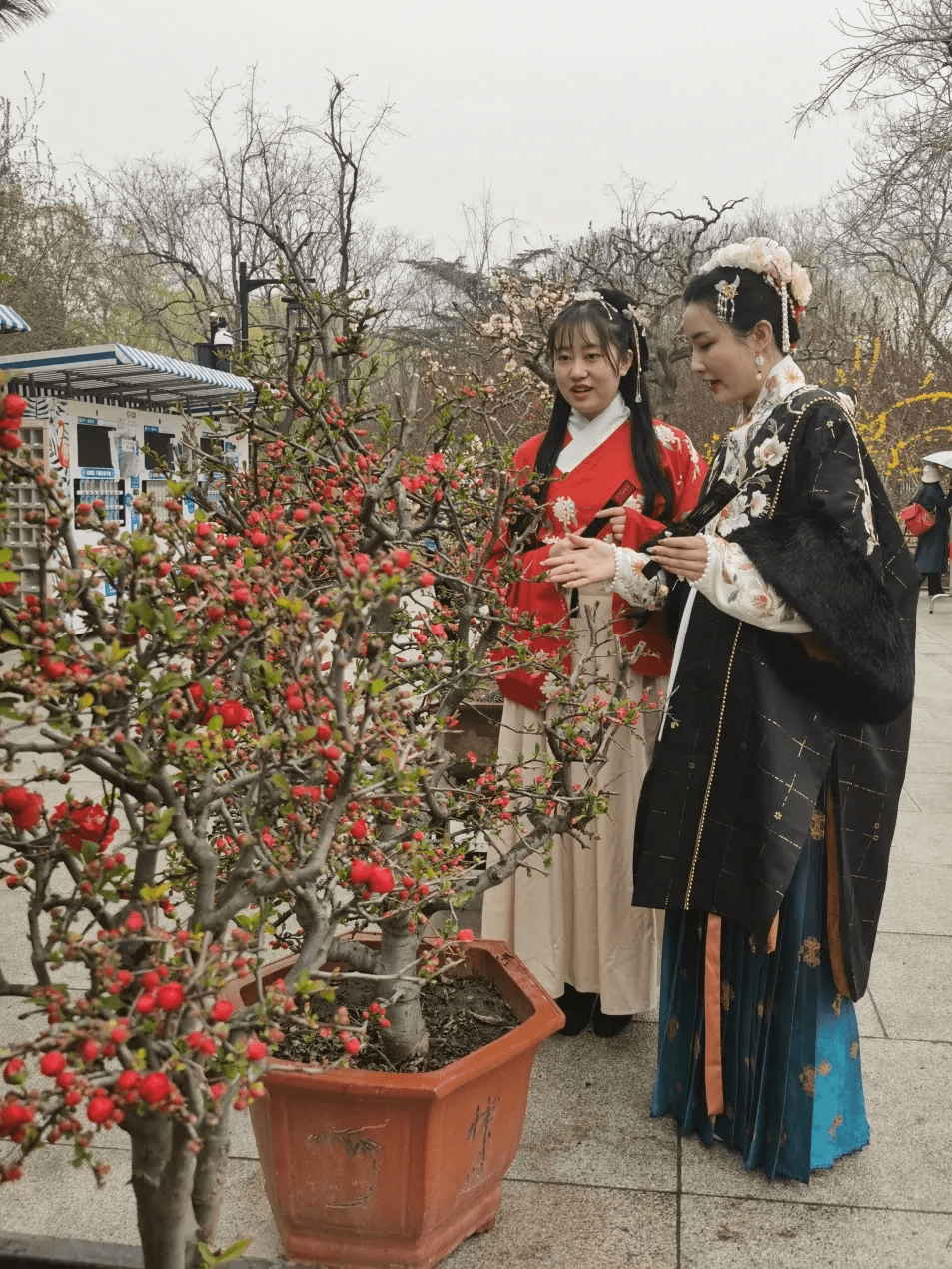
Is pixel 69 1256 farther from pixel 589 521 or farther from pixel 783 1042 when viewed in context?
pixel 589 521

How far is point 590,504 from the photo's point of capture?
3043 millimetres

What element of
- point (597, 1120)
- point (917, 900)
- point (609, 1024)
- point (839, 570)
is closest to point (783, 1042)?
Answer: point (597, 1120)

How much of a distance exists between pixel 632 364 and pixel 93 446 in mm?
8799

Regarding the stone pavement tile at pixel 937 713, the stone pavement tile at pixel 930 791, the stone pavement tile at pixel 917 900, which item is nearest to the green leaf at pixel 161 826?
the stone pavement tile at pixel 917 900

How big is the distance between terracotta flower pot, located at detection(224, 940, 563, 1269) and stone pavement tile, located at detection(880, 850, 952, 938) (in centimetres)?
237

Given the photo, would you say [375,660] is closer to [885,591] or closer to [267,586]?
[267,586]

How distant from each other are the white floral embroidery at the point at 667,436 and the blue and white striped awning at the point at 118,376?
235 inches

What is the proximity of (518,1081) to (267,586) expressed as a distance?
1341 mm

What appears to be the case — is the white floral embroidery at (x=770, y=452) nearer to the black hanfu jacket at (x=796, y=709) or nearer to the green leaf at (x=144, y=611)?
the black hanfu jacket at (x=796, y=709)

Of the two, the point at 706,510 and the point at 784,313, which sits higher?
the point at 784,313

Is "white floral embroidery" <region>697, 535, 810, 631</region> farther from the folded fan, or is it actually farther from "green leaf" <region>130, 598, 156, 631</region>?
"green leaf" <region>130, 598, 156, 631</region>

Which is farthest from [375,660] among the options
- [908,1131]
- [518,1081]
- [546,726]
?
[908,1131]

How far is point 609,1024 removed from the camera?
10.5 feet

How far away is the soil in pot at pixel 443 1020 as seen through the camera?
2.28m
